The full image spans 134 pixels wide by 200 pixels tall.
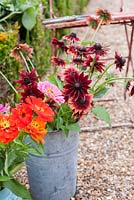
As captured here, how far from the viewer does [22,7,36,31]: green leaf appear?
3078 mm

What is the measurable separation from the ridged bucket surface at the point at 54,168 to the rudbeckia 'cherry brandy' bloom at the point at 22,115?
40 cm

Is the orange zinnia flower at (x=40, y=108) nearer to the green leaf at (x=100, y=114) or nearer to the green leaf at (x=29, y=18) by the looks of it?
the green leaf at (x=100, y=114)

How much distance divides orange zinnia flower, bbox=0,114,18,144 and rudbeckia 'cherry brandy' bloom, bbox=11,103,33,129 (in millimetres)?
19

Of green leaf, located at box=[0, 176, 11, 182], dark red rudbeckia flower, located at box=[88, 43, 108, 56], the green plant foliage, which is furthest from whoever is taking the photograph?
the green plant foliage

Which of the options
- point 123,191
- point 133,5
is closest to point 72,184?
point 123,191

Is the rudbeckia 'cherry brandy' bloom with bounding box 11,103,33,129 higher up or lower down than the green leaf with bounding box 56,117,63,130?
higher up

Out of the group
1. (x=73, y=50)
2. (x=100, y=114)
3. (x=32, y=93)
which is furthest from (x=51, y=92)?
(x=73, y=50)

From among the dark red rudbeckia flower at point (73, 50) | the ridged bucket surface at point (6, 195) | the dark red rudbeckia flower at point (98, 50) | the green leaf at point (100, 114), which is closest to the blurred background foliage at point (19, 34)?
the dark red rudbeckia flower at point (73, 50)

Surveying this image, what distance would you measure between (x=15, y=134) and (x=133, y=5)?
21.1 feet

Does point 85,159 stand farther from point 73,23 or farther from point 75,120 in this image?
point 73,23

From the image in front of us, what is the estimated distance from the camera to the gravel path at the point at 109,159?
7.20ft

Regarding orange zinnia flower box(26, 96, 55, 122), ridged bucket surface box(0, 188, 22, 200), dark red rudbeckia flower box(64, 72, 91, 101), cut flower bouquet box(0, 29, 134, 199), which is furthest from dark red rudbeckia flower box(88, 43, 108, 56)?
ridged bucket surface box(0, 188, 22, 200)

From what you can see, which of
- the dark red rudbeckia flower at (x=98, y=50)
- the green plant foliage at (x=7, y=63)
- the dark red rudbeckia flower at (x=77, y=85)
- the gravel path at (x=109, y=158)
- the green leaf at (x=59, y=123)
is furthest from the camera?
the green plant foliage at (x=7, y=63)

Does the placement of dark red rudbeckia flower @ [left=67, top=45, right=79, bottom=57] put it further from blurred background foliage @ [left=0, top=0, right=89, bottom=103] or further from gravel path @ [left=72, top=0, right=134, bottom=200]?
gravel path @ [left=72, top=0, right=134, bottom=200]
